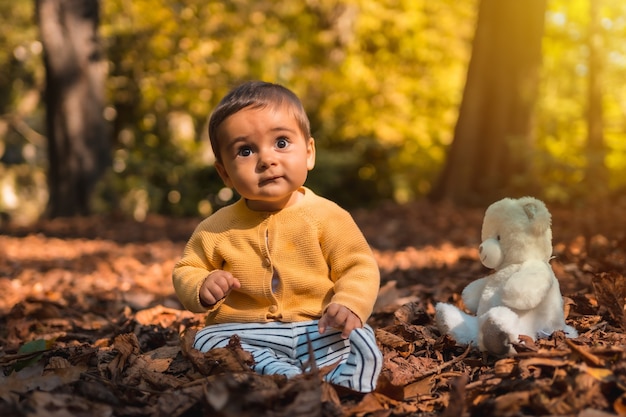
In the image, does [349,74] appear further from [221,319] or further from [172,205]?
[221,319]

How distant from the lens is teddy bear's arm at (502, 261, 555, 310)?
2.42 metres

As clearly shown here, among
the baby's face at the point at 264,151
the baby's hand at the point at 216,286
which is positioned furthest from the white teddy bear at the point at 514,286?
the baby's hand at the point at 216,286

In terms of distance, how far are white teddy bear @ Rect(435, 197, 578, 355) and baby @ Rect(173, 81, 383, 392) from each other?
1.32ft

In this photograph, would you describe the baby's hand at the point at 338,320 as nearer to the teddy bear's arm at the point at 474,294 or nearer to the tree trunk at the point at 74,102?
the teddy bear's arm at the point at 474,294

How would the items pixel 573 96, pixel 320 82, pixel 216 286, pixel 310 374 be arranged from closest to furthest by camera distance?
pixel 310 374, pixel 216 286, pixel 320 82, pixel 573 96

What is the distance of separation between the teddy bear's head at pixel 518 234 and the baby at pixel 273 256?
1.41 ft

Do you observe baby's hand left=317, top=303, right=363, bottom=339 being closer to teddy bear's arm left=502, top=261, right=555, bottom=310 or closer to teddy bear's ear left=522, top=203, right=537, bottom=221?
teddy bear's arm left=502, top=261, right=555, bottom=310

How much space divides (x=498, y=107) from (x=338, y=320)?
7.80 m

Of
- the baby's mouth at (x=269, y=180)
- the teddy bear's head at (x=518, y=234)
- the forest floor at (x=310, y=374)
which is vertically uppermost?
the baby's mouth at (x=269, y=180)

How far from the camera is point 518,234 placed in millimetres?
2545

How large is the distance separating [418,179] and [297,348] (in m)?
13.0

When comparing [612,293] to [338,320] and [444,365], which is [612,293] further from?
[338,320]

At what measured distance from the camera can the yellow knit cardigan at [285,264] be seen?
8.43ft

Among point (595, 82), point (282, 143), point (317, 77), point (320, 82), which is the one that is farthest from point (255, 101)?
point (317, 77)
